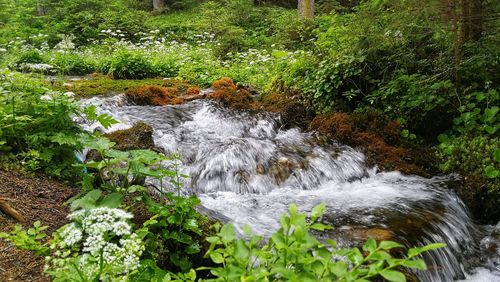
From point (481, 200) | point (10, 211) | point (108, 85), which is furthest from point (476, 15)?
point (108, 85)

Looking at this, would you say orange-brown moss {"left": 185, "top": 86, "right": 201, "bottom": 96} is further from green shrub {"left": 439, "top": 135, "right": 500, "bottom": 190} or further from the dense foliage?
green shrub {"left": 439, "top": 135, "right": 500, "bottom": 190}

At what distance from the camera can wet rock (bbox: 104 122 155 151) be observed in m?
4.98

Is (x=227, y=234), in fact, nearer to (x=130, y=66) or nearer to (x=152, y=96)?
(x=152, y=96)

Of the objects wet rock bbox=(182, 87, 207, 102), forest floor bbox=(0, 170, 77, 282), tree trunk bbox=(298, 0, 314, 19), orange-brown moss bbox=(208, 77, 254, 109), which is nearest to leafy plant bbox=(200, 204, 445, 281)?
forest floor bbox=(0, 170, 77, 282)

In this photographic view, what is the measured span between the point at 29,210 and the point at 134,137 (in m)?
2.22

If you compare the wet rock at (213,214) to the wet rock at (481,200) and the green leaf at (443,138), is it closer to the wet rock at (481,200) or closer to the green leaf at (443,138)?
the wet rock at (481,200)

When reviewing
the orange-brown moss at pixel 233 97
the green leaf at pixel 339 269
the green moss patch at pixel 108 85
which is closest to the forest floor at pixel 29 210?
the green leaf at pixel 339 269

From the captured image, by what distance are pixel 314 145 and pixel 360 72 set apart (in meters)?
1.43

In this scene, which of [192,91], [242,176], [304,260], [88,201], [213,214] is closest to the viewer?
[304,260]

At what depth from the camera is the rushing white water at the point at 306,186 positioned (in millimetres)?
4012

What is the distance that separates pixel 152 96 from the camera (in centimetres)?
795

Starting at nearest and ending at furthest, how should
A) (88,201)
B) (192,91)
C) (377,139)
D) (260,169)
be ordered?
(88,201) → (260,169) → (377,139) → (192,91)

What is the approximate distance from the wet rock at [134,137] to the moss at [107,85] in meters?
2.63

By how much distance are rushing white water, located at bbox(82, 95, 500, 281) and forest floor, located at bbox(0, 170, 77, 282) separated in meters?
1.58
